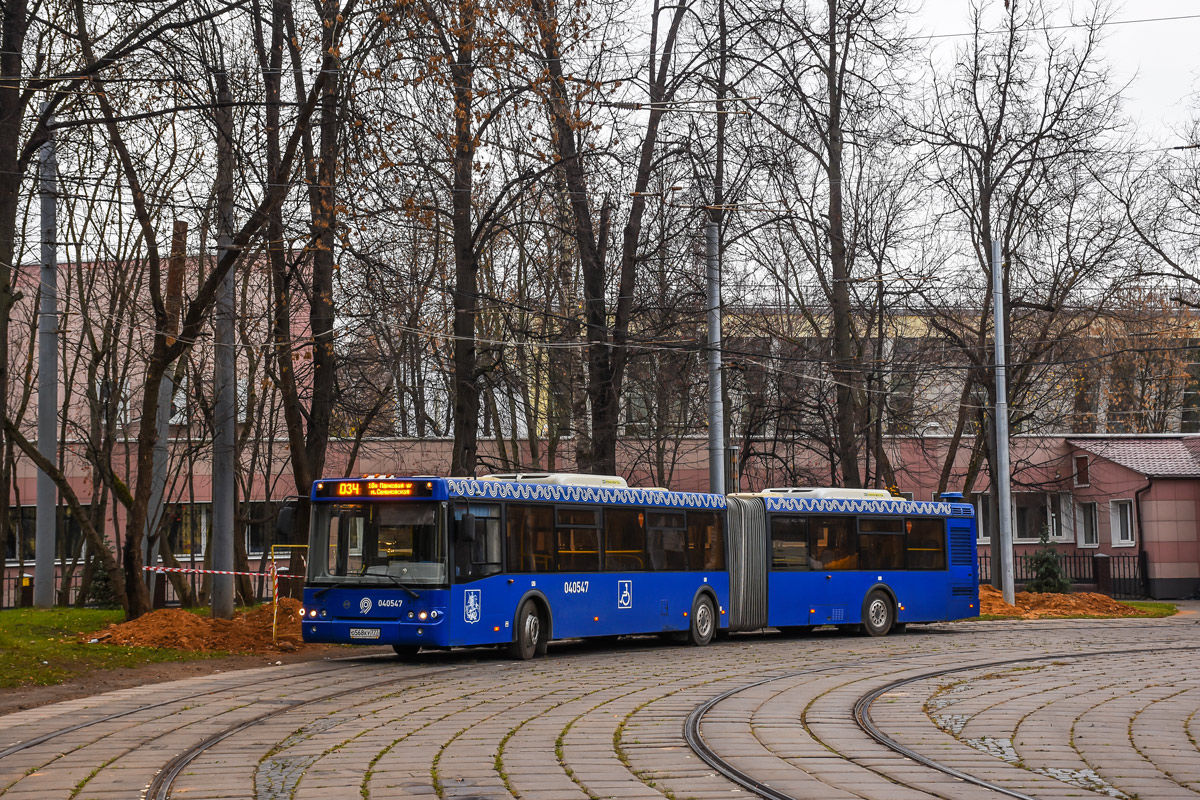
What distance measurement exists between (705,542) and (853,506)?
11.7 ft

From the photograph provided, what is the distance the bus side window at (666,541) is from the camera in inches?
890

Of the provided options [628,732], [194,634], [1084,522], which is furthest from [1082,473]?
[628,732]

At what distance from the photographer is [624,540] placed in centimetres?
2203

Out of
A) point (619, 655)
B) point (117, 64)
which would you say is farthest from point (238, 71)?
point (619, 655)

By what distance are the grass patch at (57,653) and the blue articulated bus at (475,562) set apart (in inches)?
89.2

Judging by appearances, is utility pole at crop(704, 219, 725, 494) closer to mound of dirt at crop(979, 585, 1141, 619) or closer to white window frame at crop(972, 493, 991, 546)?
mound of dirt at crop(979, 585, 1141, 619)

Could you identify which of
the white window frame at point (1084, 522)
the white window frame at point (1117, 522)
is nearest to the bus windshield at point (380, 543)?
the white window frame at point (1117, 522)

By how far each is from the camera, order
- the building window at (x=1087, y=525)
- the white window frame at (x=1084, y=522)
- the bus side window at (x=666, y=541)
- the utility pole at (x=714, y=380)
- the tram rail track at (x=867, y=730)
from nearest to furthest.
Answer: the tram rail track at (x=867, y=730) < the bus side window at (x=666, y=541) < the utility pole at (x=714, y=380) < the white window frame at (x=1084, y=522) < the building window at (x=1087, y=525)

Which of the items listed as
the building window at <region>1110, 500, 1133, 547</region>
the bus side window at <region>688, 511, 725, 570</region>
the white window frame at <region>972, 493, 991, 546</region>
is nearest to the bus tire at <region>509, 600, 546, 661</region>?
the bus side window at <region>688, 511, 725, 570</region>

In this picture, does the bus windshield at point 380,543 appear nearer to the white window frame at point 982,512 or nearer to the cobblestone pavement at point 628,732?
the cobblestone pavement at point 628,732

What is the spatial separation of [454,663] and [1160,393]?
1965 inches

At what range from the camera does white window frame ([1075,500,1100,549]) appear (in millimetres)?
46000

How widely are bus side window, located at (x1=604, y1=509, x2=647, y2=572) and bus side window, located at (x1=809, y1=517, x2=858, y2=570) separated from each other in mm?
4387

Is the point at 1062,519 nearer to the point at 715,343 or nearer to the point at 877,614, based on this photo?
the point at 877,614
